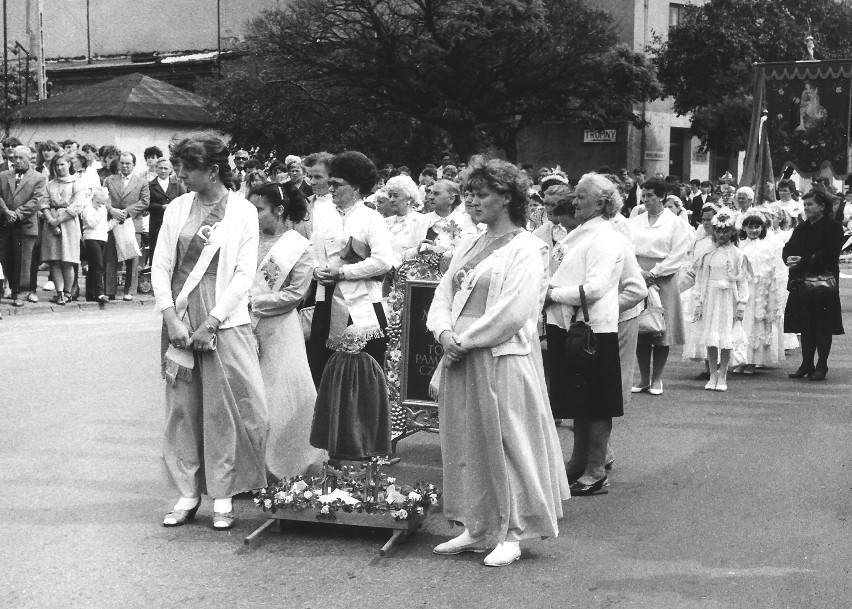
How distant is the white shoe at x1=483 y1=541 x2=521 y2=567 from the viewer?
20.5ft

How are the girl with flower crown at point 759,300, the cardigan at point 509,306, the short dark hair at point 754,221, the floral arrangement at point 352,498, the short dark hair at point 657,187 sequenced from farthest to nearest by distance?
the girl with flower crown at point 759,300, the short dark hair at point 754,221, the short dark hair at point 657,187, the floral arrangement at point 352,498, the cardigan at point 509,306

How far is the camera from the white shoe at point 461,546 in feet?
21.2

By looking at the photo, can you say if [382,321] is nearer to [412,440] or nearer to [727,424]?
[412,440]

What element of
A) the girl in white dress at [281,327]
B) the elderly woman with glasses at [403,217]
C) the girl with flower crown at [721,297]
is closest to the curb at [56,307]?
the elderly woman with glasses at [403,217]

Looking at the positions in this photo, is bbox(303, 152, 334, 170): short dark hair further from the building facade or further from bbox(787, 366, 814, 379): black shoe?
the building facade

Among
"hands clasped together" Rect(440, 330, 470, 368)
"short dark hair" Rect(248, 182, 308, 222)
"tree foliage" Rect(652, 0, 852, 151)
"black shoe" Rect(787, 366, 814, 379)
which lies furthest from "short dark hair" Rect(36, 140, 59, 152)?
"tree foliage" Rect(652, 0, 852, 151)

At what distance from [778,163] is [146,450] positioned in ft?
44.2

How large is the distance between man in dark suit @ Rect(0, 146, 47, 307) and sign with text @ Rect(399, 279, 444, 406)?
9.69 m

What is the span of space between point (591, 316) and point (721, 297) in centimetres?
524

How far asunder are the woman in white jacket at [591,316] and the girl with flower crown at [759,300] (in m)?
5.98

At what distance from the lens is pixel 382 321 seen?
8.35m

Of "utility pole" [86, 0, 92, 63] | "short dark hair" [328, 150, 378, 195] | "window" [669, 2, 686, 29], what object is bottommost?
"short dark hair" [328, 150, 378, 195]

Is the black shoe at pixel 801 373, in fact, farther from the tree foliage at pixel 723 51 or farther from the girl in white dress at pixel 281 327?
the tree foliage at pixel 723 51

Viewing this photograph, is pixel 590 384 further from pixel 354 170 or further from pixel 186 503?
pixel 186 503
